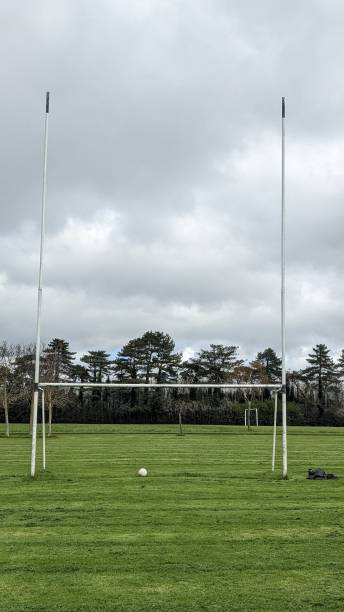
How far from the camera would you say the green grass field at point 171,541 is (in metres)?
5.80

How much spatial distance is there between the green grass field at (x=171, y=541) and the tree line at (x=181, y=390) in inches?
1781

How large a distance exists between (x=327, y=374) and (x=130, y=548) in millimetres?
67412

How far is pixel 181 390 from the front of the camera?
65.2m

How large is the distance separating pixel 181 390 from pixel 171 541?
189 feet

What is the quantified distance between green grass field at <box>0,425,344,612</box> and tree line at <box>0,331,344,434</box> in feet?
148

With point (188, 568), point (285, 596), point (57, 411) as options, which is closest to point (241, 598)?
point (285, 596)

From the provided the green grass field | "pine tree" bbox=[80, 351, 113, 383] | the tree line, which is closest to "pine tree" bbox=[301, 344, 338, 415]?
the tree line

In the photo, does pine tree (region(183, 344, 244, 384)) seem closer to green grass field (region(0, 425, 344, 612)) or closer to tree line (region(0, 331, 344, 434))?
tree line (region(0, 331, 344, 434))

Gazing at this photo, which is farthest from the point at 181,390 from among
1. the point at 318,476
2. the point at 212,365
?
the point at 318,476

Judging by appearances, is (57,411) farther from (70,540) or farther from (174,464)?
(70,540)

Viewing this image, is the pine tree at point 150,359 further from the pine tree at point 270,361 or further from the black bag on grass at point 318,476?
the black bag on grass at point 318,476

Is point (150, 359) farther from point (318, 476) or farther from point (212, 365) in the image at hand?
point (318, 476)

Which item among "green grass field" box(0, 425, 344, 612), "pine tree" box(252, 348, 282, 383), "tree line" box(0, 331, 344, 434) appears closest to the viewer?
"green grass field" box(0, 425, 344, 612)

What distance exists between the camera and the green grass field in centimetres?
580
